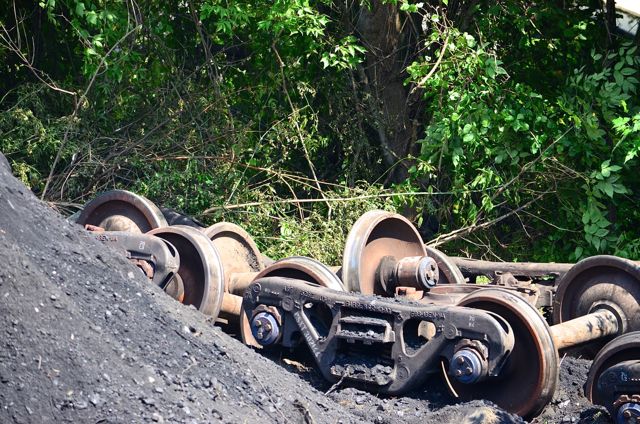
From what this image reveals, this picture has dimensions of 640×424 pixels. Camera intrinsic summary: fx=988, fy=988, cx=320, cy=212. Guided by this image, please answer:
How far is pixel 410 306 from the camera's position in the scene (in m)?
5.51

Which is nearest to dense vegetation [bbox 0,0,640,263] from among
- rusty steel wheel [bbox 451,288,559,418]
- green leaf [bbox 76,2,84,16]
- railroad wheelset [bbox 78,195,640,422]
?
green leaf [bbox 76,2,84,16]

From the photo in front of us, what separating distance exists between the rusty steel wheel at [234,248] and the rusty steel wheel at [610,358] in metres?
2.78

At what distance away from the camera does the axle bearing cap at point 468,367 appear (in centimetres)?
508

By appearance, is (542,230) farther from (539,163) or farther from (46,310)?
(46,310)

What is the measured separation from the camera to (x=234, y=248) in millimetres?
7270

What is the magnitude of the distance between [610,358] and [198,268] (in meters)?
2.79

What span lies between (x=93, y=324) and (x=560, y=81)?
22.8ft

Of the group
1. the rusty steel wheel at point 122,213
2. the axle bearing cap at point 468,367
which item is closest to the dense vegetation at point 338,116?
the rusty steel wheel at point 122,213

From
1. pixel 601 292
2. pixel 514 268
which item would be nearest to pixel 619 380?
pixel 601 292

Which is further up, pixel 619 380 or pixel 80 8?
pixel 80 8

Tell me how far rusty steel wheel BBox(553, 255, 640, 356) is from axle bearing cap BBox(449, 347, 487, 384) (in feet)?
4.64

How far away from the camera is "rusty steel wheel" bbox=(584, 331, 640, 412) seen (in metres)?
5.06

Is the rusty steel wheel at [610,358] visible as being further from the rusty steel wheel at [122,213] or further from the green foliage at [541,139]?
the green foliage at [541,139]

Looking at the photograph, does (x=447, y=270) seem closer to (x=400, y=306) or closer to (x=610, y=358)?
(x=400, y=306)
